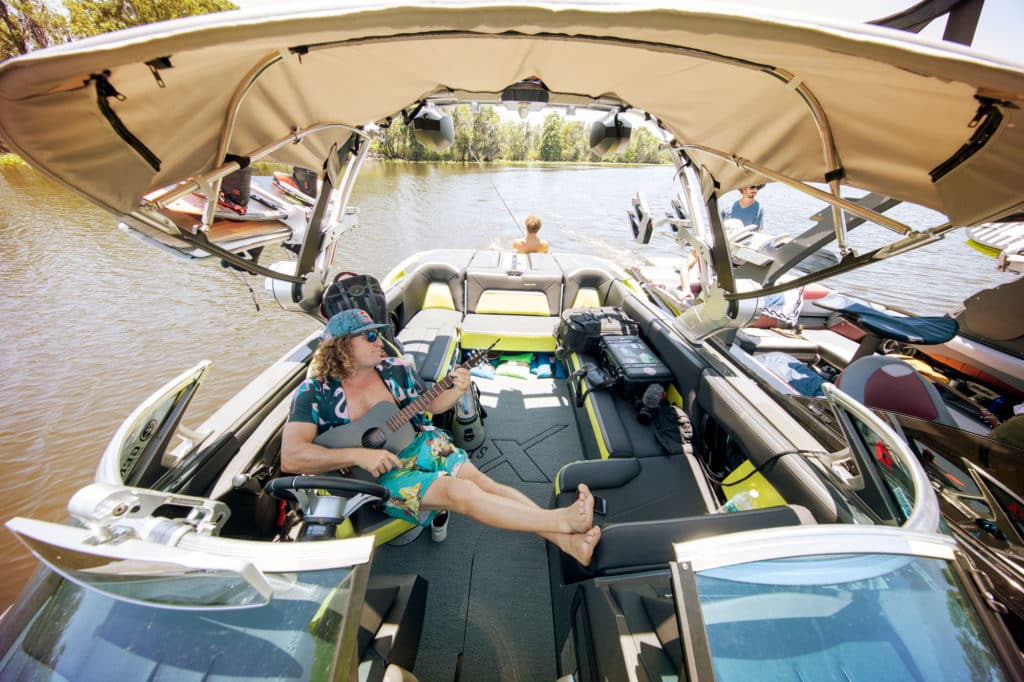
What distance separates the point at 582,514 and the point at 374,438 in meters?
1.06

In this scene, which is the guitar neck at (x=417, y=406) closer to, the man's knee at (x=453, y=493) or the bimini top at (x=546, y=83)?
the man's knee at (x=453, y=493)

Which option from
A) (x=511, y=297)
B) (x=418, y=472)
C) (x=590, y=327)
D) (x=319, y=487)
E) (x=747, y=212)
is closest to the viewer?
(x=319, y=487)

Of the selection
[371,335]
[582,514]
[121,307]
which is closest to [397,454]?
[371,335]

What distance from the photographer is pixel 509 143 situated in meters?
32.9

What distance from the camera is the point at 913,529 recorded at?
971 mm

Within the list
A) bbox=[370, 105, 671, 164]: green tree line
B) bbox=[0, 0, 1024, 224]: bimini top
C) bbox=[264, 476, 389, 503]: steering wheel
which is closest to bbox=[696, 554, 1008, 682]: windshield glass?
bbox=[0, 0, 1024, 224]: bimini top

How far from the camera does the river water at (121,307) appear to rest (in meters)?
3.35

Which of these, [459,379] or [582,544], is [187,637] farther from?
[459,379]

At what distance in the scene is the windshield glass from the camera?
2.75ft

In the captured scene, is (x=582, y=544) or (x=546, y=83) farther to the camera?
(x=546, y=83)

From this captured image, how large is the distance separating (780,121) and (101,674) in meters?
2.76

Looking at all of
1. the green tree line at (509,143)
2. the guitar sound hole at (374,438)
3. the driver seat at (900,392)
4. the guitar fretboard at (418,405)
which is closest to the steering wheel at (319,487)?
the guitar sound hole at (374,438)

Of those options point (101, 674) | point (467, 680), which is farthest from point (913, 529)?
point (101, 674)

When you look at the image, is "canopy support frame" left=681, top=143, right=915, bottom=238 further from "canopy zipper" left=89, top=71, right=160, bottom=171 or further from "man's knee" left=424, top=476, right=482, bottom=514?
"canopy zipper" left=89, top=71, right=160, bottom=171
